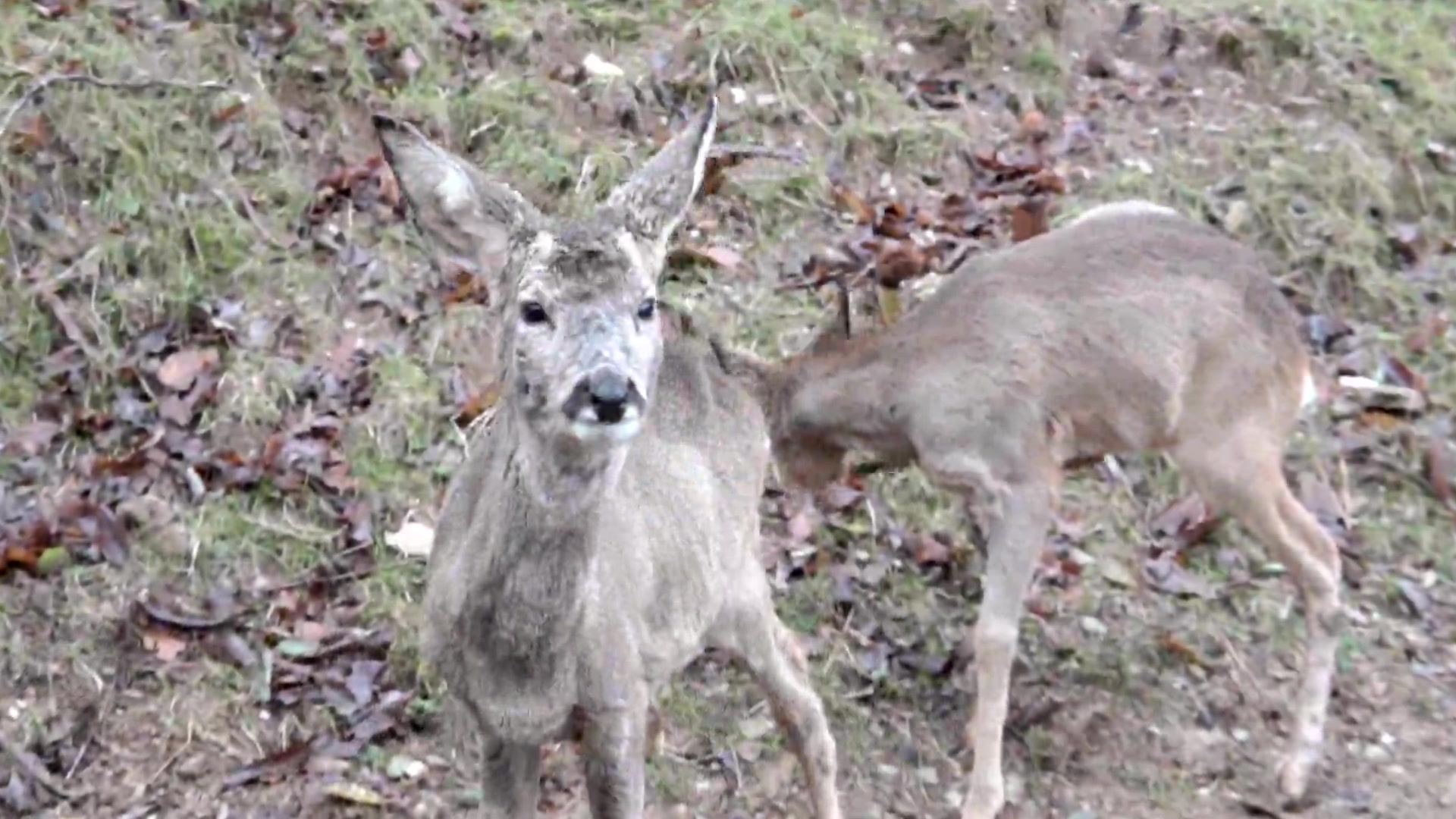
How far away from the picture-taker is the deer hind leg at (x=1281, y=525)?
219 inches

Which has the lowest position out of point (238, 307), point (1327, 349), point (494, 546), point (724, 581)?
point (1327, 349)

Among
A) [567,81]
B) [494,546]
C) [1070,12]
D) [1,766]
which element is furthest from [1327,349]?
[1,766]

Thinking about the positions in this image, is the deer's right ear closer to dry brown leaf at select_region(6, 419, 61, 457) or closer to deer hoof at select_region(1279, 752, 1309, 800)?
dry brown leaf at select_region(6, 419, 61, 457)

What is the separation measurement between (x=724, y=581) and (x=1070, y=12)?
4.97 meters

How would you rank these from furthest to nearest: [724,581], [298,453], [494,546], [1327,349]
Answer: [1327,349]
[298,453]
[724,581]
[494,546]

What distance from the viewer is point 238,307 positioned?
→ 631 centimetres

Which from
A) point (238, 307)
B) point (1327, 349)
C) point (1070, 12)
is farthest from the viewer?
point (1070, 12)

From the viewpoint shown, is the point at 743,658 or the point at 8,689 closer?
the point at 743,658

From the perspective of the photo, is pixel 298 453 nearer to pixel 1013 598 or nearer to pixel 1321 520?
pixel 1013 598

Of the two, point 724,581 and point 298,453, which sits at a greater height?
point 724,581

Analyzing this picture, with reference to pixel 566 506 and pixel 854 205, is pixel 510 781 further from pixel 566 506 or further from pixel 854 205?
pixel 854 205

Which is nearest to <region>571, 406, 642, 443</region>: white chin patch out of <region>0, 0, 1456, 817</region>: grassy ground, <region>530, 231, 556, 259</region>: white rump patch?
<region>530, 231, 556, 259</region>: white rump patch

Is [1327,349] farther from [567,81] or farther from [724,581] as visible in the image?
[724,581]

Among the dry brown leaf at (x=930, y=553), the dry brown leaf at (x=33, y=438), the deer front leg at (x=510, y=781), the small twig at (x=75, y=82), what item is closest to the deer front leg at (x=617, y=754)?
the deer front leg at (x=510, y=781)
